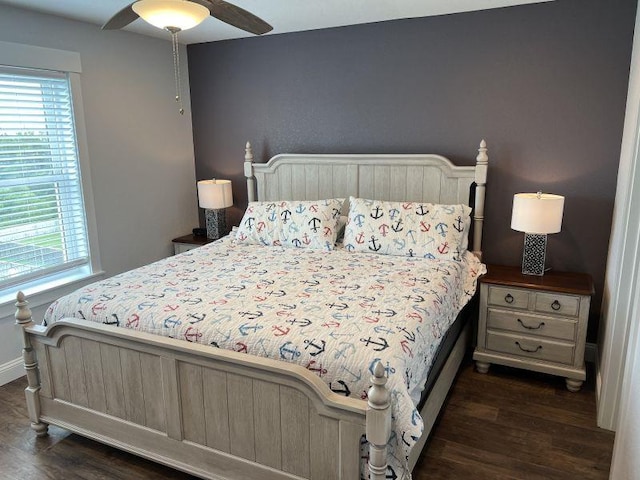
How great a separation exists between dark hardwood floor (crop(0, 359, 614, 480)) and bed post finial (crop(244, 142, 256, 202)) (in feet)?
7.05

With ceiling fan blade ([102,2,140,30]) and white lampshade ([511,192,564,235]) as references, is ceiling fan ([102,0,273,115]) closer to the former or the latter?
ceiling fan blade ([102,2,140,30])

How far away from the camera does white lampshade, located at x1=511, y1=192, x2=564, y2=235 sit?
279cm

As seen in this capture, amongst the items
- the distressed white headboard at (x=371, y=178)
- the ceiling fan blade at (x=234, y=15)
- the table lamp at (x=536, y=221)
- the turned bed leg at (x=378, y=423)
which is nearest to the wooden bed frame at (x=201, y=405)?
the turned bed leg at (x=378, y=423)

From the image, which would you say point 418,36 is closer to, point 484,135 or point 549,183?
point 484,135

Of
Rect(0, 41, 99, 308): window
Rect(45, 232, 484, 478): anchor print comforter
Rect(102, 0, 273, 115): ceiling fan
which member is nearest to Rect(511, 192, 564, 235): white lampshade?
Rect(45, 232, 484, 478): anchor print comforter

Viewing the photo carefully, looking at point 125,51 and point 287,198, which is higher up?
point 125,51

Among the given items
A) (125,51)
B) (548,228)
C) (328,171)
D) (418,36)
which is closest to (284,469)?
(548,228)

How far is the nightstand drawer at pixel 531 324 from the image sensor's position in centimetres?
280

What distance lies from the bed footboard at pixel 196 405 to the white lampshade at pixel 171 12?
51.5 inches

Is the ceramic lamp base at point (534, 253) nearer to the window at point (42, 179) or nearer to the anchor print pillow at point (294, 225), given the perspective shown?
the anchor print pillow at point (294, 225)

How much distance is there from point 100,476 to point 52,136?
2200 millimetres

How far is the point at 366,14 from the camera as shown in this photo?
3219mm

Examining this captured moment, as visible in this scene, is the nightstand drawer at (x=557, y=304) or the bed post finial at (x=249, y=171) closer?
the nightstand drawer at (x=557, y=304)

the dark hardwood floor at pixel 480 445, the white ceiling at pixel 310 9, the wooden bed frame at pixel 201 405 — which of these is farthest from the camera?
the white ceiling at pixel 310 9
